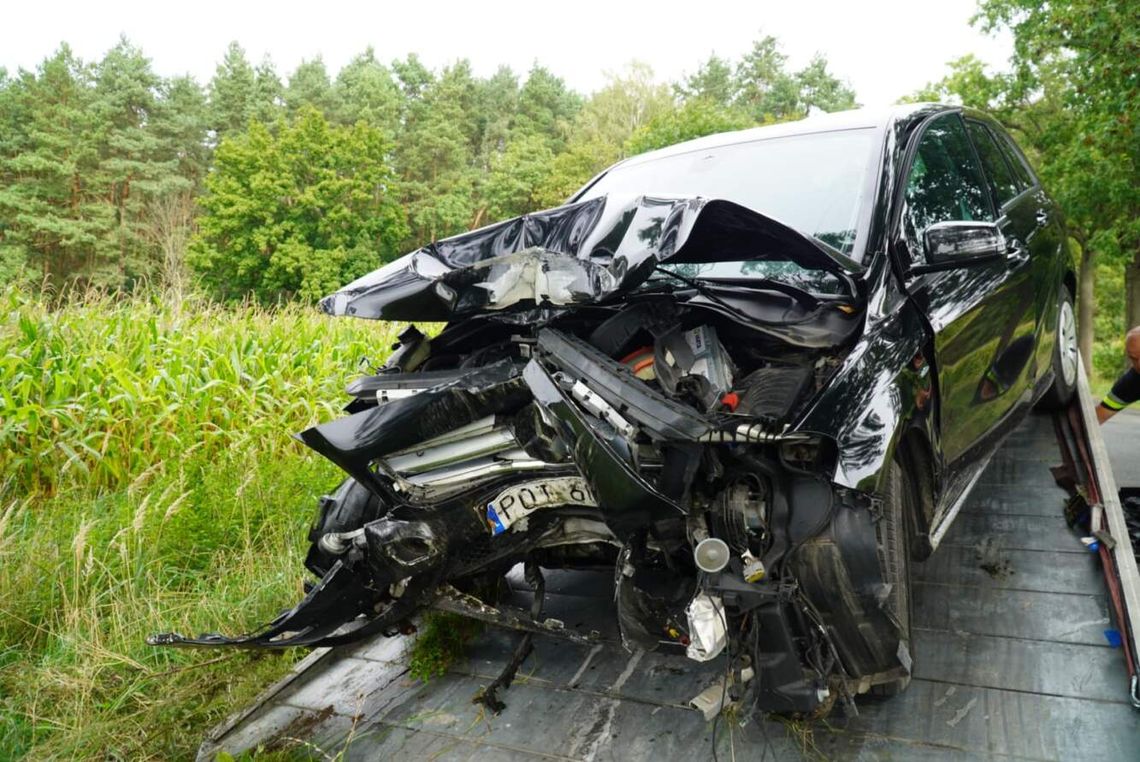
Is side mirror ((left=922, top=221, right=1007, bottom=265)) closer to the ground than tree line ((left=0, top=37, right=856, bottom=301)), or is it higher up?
Answer: closer to the ground

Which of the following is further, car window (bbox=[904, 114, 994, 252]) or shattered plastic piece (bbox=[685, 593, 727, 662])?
car window (bbox=[904, 114, 994, 252])

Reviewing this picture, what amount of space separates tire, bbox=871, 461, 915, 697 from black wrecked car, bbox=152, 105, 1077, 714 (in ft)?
0.04

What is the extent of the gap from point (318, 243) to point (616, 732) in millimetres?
37248

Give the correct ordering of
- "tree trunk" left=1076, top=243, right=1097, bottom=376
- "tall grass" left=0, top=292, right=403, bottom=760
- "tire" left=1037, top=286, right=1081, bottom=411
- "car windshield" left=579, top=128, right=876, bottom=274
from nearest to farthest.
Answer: "car windshield" left=579, top=128, right=876, bottom=274 < "tall grass" left=0, top=292, right=403, bottom=760 < "tire" left=1037, top=286, right=1081, bottom=411 < "tree trunk" left=1076, top=243, right=1097, bottom=376

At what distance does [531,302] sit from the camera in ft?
7.66

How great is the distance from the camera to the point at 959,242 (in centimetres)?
247

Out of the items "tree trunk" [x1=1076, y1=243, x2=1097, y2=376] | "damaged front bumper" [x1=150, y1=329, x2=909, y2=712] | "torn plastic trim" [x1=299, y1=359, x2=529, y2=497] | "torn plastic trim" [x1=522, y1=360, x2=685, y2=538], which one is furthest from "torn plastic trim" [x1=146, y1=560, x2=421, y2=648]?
"tree trunk" [x1=1076, y1=243, x2=1097, y2=376]

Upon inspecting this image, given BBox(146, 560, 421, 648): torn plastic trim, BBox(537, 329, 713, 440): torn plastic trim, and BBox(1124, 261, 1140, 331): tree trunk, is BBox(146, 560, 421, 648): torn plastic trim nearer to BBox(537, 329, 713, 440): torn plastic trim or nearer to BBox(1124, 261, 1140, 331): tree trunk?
BBox(537, 329, 713, 440): torn plastic trim

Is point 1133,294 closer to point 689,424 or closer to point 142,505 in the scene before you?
point 689,424

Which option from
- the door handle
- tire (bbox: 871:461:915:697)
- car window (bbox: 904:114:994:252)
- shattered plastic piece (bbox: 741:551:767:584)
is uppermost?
car window (bbox: 904:114:994:252)

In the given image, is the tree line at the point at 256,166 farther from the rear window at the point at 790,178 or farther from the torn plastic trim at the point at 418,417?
the torn plastic trim at the point at 418,417

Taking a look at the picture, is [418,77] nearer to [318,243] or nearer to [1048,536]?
[318,243]

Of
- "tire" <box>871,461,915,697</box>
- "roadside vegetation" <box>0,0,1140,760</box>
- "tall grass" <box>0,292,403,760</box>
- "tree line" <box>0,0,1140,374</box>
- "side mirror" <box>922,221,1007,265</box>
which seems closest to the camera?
"tire" <box>871,461,915,697</box>

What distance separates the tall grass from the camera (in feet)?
10.2
